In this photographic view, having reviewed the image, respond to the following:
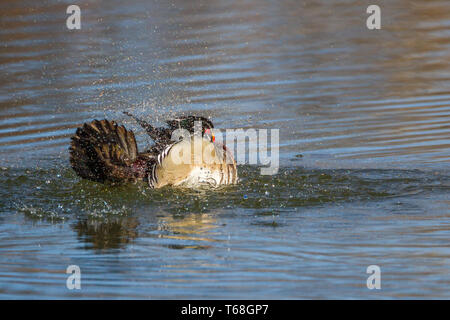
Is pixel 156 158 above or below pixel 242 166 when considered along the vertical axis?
above

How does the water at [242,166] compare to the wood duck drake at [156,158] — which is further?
the wood duck drake at [156,158]

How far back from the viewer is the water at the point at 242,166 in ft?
21.6

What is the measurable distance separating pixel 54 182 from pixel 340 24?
24.3 ft

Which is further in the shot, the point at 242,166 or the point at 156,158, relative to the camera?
the point at 242,166

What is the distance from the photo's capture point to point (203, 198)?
8461 mm

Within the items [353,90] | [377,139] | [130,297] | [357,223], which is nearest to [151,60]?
[353,90]

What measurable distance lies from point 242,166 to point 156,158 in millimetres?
1198

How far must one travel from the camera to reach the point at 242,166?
9.66 m

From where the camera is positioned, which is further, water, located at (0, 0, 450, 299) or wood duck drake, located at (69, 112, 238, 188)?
wood duck drake, located at (69, 112, 238, 188)

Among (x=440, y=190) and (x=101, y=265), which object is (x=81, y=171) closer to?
(x=101, y=265)

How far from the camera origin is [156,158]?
344 inches

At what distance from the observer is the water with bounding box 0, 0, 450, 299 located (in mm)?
6586

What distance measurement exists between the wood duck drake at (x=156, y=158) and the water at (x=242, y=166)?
0.42 feet

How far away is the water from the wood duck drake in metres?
0.13
